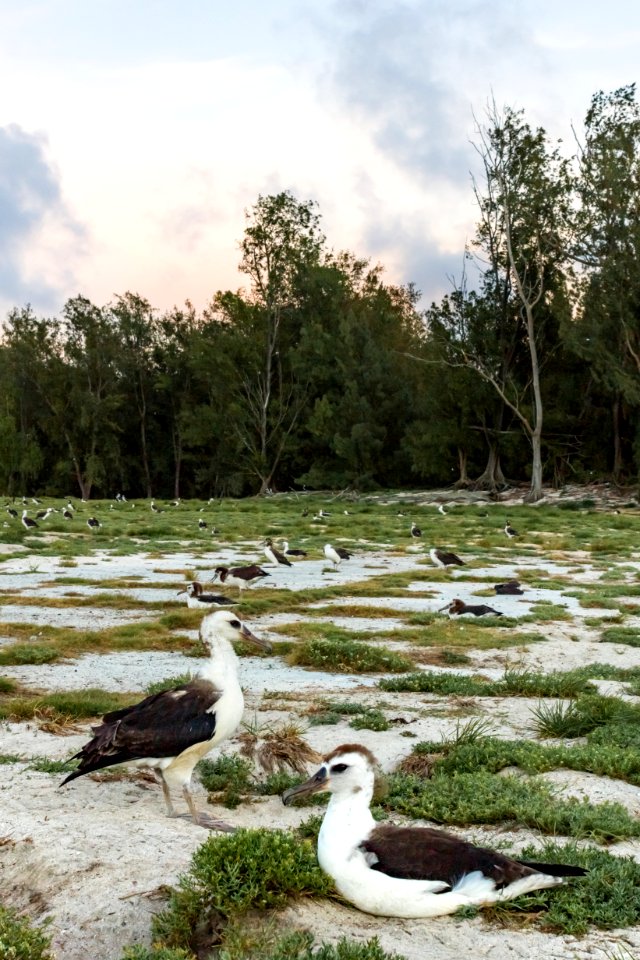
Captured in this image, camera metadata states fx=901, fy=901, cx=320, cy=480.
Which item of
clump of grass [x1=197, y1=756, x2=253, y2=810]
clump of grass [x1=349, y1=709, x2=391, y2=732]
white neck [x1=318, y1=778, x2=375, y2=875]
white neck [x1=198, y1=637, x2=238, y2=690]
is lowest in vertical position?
clump of grass [x1=197, y1=756, x2=253, y2=810]

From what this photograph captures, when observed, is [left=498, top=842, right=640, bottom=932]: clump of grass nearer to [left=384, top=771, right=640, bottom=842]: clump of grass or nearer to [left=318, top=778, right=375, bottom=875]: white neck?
[left=384, top=771, right=640, bottom=842]: clump of grass

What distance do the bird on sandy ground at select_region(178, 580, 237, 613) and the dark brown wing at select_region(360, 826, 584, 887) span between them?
897cm

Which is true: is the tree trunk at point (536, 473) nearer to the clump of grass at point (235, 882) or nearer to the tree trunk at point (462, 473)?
the tree trunk at point (462, 473)

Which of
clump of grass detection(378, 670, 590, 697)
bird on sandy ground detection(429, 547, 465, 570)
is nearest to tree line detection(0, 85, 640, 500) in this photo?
bird on sandy ground detection(429, 547, 465, 570)

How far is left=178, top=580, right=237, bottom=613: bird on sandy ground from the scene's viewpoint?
14438 mm

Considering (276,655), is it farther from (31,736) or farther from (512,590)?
(512,590)

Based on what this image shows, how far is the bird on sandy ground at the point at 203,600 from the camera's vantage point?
14438 millimetres

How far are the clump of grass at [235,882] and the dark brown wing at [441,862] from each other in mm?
387

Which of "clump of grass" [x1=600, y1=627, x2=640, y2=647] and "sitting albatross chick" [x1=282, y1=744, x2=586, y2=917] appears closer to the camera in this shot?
"sitting albatross chick" [x1=282, y1=744, x2=586, y2=917]

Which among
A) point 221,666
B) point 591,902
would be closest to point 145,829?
point 221,666

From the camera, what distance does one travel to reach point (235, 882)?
15.8ft

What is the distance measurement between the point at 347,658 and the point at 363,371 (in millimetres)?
51868

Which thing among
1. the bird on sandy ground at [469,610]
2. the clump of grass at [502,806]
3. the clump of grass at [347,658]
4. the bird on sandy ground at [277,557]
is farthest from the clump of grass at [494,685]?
the bird on sandy ground at [277,557]

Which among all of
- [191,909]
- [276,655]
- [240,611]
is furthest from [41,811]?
[240,611]
